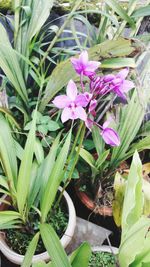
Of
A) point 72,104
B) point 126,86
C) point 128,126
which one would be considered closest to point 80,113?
point 72,104

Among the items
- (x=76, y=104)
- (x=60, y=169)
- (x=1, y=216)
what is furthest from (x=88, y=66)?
(x=1, y=216)

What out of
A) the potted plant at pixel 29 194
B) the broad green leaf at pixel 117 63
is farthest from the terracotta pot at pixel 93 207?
the broad green leaf at pixel 117 63

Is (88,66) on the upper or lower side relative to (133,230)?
upper

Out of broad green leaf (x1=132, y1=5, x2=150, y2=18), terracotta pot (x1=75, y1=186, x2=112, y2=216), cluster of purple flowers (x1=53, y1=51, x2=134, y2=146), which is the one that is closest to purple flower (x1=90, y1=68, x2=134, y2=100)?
cluster of purple flowers (x1=53, y1=51, x2=134, y2=146)

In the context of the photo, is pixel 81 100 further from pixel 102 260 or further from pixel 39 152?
pixel 102 260

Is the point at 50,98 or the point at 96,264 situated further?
the point at 50,98

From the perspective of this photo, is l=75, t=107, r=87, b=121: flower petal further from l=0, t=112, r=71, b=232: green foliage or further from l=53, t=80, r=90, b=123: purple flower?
l=0, t=112, r=71, b=232: green foliage

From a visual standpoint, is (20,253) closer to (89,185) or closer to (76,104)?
(89,185)
